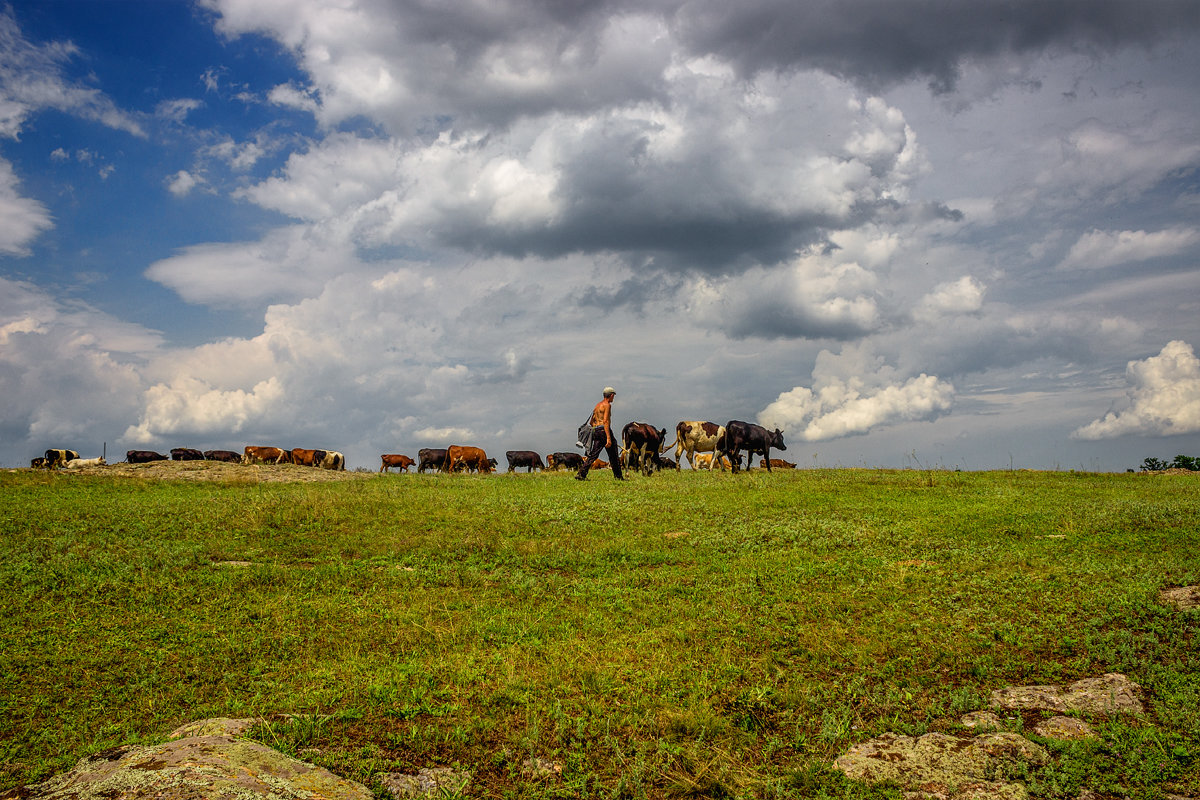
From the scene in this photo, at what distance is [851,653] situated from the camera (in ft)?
28.2

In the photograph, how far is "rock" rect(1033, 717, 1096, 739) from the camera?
6.71 meters

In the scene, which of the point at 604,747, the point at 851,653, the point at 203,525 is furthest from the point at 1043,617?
the point at 203,525

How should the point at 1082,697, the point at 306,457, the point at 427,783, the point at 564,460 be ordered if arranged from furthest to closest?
the point at 564,460 → the point at 306,457 → the point at 1082,697 → the point at 427,783

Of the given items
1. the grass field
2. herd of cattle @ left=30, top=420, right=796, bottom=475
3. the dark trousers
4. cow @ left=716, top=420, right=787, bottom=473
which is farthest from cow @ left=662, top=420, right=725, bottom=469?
the grass field

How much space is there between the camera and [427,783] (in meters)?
5.91

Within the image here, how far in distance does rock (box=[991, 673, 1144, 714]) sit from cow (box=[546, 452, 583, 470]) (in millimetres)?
45349

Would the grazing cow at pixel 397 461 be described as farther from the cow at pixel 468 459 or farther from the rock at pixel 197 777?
the rock at pixel 197 777

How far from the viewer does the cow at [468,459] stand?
4444 centimetres

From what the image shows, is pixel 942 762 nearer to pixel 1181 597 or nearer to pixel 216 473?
pixel 1181 597

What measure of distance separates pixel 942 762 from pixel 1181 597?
605 centimetres

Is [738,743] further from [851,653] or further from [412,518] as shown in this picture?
[412,518]

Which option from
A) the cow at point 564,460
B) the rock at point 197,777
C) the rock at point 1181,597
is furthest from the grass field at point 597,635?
the cow at point 564,460

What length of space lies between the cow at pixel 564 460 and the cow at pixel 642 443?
21784 millimetres

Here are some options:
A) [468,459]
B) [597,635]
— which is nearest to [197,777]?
[597,635]
